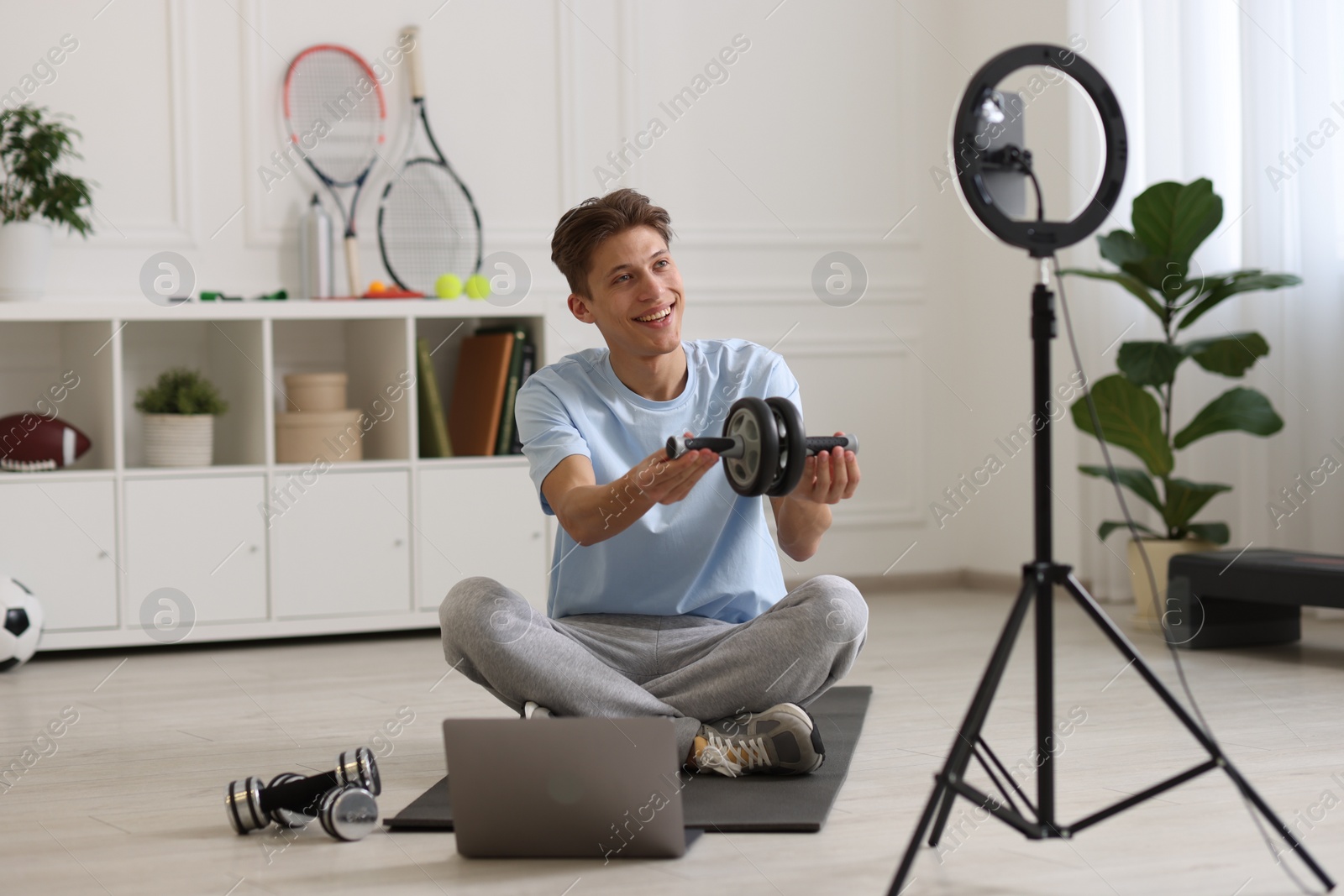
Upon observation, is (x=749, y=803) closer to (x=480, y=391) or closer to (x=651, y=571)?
(x=651, y=571)

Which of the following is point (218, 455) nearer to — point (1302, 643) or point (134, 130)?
point (134, 130)

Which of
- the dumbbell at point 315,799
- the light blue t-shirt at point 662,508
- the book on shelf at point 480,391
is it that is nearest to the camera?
the dumbbell at point 315,799

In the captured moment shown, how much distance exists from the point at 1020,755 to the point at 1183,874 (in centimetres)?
63

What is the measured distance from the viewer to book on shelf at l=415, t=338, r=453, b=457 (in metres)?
3.66

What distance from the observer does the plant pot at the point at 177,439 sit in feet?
11.4

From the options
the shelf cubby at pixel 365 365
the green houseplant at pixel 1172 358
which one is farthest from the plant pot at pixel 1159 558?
the shelf cubby at pixel 365 365

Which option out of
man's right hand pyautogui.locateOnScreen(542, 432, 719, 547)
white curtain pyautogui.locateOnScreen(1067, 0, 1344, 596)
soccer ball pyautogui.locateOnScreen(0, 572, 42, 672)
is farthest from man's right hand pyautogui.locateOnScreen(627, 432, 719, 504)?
white curtain pyautogui.locateOnScreen(1067, 0, 1344, 596)

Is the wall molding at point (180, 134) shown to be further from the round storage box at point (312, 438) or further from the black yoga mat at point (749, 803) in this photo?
the black yoga mat at point (749, 803)

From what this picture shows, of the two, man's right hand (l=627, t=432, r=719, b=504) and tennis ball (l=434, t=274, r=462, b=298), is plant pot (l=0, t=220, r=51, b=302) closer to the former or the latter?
tennis ball (l=434, t=274, r=462, b=298)

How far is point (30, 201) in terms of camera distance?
3.42 meters

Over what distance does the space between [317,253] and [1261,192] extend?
102 inches

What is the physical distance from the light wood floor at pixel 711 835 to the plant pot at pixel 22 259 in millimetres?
933

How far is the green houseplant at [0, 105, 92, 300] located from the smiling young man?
1.88m

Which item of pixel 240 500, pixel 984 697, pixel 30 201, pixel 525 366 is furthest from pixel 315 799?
pixel 30 201
